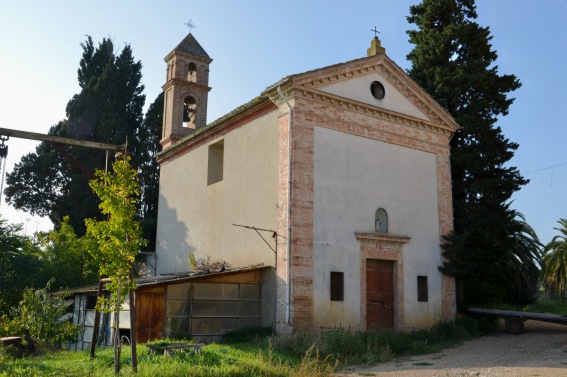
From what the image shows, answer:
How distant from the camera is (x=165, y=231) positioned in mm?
22484

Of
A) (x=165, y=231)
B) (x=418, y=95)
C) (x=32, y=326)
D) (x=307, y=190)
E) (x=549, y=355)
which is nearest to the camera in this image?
(x=549, y=355)

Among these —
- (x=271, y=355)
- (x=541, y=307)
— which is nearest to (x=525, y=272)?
(x=541, y=307)

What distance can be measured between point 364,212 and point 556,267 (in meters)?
15.1

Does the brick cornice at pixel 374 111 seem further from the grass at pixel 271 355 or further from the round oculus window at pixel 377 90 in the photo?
the grass at pixel 271 355

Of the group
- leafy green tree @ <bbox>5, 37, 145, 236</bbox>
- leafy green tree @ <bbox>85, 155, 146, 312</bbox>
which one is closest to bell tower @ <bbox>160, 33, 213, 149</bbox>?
leafy green tree @ <bbox>5, 37, 145, 236</bbox>

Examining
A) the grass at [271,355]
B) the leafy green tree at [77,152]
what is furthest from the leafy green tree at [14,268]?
the leafy green tree at [77,152]

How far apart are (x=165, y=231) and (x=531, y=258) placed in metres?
15.7

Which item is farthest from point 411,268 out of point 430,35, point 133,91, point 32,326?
point 133,91

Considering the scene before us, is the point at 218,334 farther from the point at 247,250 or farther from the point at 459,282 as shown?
the point at 459,282

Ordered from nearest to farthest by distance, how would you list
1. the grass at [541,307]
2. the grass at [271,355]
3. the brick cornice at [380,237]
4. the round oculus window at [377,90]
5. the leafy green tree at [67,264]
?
the grass at [271,355], the brick cornice at [380,237], the round oculus window at [377,90], the grass at [541,307], the leafy green tree at [67,264]

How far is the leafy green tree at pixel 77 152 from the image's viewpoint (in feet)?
102

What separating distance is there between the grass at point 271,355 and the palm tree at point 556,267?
35.1ft

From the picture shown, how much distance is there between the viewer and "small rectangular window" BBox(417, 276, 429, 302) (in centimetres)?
A: 1753

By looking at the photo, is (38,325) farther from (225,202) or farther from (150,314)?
(225,202)
